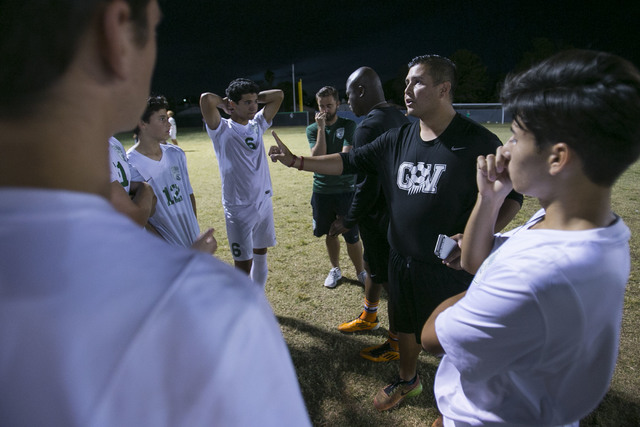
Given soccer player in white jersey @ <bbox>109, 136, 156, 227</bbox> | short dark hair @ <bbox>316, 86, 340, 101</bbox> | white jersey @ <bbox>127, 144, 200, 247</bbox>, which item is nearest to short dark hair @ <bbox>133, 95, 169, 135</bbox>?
white jersey @ <bbox>127, 144, 200, 247</bbox>

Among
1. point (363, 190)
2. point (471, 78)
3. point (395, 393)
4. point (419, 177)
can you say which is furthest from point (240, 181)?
point (471, 78)

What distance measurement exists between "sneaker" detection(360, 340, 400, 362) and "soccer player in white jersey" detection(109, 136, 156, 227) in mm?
2167

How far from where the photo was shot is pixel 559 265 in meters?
0.98

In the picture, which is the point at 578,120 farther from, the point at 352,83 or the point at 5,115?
the point at 352,83

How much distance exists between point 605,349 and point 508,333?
0.95 ft

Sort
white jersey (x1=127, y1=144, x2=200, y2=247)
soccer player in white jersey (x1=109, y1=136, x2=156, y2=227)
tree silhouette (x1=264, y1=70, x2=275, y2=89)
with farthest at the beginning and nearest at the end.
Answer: tree silhouette (x1=264, y1=70, x2=275, y2=89) → white jersey (x1=127, y1=144, x2=200, y2=247) → soccer player in white jersey (x1=109, y1=136, x2=156, y2=227)

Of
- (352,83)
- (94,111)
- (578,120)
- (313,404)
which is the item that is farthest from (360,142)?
(94,111)

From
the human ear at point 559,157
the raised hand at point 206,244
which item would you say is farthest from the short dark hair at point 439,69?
the raised hand at point 206,244

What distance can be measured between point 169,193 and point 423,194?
2114mm

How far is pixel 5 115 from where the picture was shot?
0.49m

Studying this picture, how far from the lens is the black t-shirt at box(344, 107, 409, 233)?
137 inches

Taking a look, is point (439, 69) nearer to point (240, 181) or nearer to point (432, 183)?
point (432, 183)

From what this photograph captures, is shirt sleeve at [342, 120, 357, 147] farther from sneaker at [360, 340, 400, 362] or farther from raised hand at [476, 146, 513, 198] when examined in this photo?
raised hand at [476, 146, 513, 198]

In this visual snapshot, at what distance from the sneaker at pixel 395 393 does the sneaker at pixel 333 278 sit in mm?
1857
